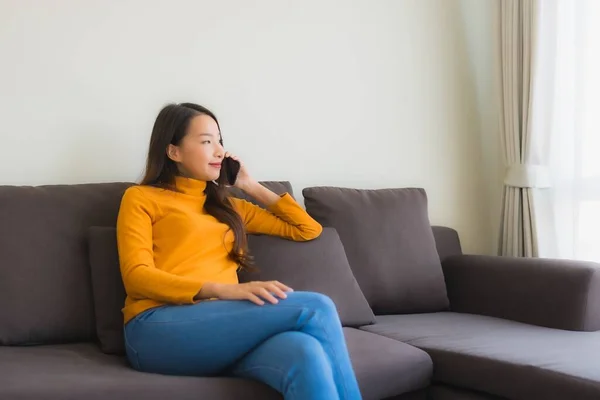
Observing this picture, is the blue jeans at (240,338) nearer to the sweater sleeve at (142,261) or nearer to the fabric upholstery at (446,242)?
the sweater sleeve at (142,261)

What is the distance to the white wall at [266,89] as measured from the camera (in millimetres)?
2412

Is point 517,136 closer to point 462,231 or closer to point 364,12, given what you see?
point 462,231

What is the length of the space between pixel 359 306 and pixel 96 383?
1.07 m

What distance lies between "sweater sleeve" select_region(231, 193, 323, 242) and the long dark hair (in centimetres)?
16

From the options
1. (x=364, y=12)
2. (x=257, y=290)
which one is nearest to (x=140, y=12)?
(x=364, y=12)

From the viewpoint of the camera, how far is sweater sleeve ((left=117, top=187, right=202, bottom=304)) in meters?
1.83

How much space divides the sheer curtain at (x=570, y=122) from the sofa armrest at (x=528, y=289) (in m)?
0.41

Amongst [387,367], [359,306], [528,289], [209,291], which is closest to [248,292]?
[209,291]

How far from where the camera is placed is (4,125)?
2348 mm

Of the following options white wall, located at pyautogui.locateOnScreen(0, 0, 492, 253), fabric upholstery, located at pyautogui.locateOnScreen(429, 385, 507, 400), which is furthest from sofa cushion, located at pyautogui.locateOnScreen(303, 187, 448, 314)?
fabric upholstery, located at pyautogui.locateOnScreen(429, 385, 507, 400)

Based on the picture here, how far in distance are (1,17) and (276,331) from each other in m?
1.45

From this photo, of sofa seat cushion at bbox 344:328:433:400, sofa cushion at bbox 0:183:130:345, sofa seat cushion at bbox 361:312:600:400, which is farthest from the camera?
sofa cushion at bbox 0:183:130:345

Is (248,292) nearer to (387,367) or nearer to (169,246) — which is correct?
(169,246)

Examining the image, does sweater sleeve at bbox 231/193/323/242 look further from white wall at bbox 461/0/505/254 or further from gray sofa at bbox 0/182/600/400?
white wall at bbox 461/0/505/254
